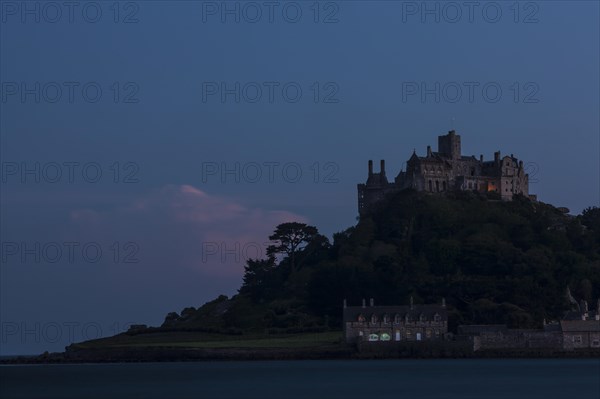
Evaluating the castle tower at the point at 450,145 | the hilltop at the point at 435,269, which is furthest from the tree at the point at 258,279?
the castle tower at the point at 450,145

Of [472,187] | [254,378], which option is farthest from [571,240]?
[254,378]

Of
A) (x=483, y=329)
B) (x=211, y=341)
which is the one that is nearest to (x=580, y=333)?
(x=483, y=329)

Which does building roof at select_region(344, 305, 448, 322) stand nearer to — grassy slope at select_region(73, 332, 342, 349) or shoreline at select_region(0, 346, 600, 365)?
shoreline at select_region(0, 346, 600, 365)

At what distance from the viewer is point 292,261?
15050 cm

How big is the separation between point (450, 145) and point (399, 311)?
45774 millimetres

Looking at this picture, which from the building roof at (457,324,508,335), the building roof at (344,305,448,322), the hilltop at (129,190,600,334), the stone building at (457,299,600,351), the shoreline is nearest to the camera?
the stone building at (457,299,600,351)

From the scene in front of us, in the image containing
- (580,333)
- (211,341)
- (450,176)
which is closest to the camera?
(580,333)

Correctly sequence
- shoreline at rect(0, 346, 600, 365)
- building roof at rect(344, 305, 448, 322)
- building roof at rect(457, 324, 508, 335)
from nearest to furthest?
shoreline at rect(0, 346, 600, 365) → building roof at rect(457, 324, 508, 335) → building roof at rect(344, 305, 448, 322)

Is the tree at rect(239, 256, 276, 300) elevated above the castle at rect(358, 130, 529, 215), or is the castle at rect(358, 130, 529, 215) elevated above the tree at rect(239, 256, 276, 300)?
the castle at rect(358, 130, 529, 215)

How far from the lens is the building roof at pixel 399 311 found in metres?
114

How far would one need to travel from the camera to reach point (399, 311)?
114 m

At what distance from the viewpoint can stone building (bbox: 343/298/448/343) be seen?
114 metres

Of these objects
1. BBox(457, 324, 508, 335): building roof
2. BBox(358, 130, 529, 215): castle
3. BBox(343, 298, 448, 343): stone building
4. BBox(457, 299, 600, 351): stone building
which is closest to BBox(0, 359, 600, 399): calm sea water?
BBox(457, 299, 600, 351): stone building

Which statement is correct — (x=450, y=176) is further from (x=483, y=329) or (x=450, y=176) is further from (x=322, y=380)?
(x=322, y=380)
